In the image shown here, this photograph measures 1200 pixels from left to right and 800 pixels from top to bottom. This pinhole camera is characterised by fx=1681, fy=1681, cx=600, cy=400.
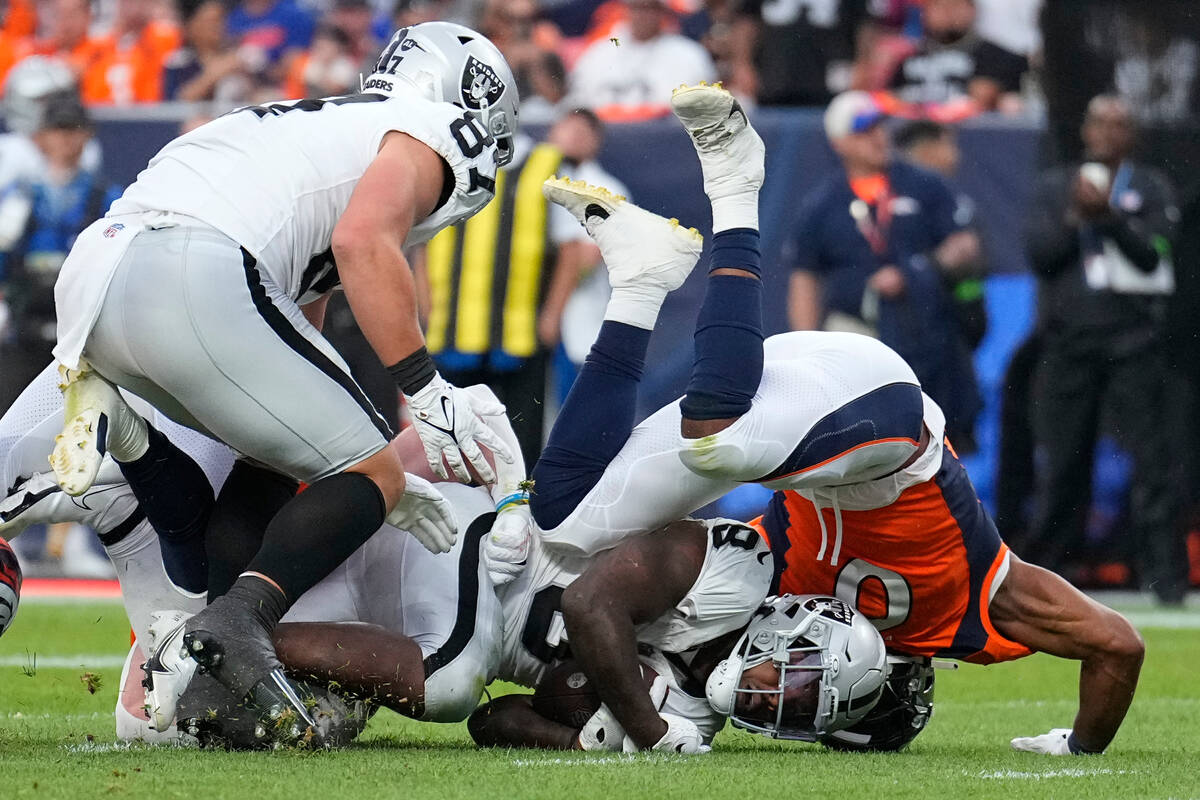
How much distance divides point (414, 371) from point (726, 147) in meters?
0.92

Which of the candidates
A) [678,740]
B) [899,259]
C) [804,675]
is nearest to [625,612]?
[678,740]

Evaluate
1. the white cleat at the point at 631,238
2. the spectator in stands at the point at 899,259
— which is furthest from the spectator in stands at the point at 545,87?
the white cleat at the point at 631,238

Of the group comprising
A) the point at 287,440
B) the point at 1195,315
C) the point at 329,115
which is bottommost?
the point at 1195,315

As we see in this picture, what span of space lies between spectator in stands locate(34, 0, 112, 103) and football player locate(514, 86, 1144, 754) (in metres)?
6.63

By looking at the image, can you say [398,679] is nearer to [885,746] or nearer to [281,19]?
[885,746]

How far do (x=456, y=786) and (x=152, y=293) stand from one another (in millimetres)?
1113

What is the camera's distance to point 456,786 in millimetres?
2854

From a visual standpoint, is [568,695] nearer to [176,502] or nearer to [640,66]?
[176,502]

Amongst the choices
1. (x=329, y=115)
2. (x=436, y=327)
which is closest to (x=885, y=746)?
(x=329, y=115)

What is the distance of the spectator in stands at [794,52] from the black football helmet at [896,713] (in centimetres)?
539

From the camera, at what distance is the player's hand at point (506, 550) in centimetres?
361

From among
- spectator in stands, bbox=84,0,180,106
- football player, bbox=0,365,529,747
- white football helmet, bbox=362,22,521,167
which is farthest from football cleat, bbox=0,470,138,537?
spectator in stands, bbox=84,0,180,106

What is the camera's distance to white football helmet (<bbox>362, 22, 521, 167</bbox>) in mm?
3631

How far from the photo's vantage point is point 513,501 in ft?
12.2
